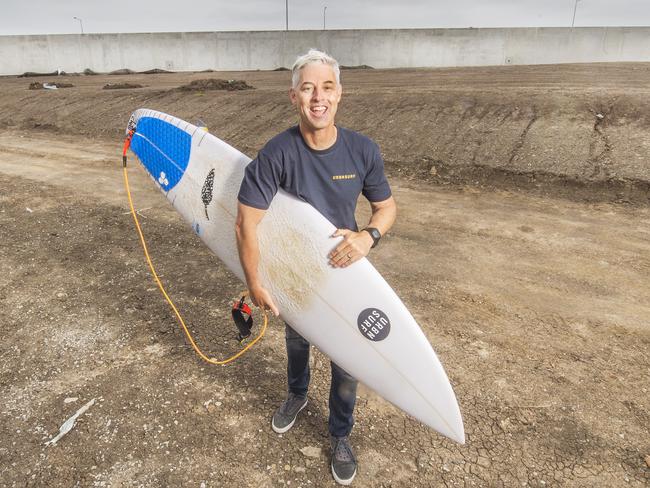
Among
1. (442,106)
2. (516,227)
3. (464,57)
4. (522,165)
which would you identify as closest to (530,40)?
(464,57)

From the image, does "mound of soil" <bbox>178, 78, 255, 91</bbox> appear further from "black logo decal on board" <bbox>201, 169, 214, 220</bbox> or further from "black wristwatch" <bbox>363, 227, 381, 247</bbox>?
"black wristwatch" <bbox>363, 227, 381, 247</bbox>

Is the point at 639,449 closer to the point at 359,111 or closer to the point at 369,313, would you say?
the point at 369,313

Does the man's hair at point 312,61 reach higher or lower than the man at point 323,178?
higher

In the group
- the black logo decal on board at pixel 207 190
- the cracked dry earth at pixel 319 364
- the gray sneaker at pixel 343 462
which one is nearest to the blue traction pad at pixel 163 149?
the black logo decal on board at pixel 207 190

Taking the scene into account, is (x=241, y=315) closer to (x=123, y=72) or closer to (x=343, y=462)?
(x=343, y=462)

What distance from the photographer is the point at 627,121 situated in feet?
30.9

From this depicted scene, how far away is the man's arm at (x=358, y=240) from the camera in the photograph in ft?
7.88

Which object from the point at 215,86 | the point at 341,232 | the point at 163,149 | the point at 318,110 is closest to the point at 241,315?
the point at 341,232

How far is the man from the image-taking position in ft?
7.22

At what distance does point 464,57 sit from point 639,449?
112 feet

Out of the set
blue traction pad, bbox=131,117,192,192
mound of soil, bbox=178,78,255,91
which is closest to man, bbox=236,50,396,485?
blue traction pad, bbox=131,117,192,192

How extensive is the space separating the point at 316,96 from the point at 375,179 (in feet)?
1.95

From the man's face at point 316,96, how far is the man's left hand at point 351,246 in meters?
0.61

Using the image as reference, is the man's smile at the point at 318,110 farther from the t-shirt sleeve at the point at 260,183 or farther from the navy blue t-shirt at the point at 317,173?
the t-shirt sleeve at the point at 260,183
